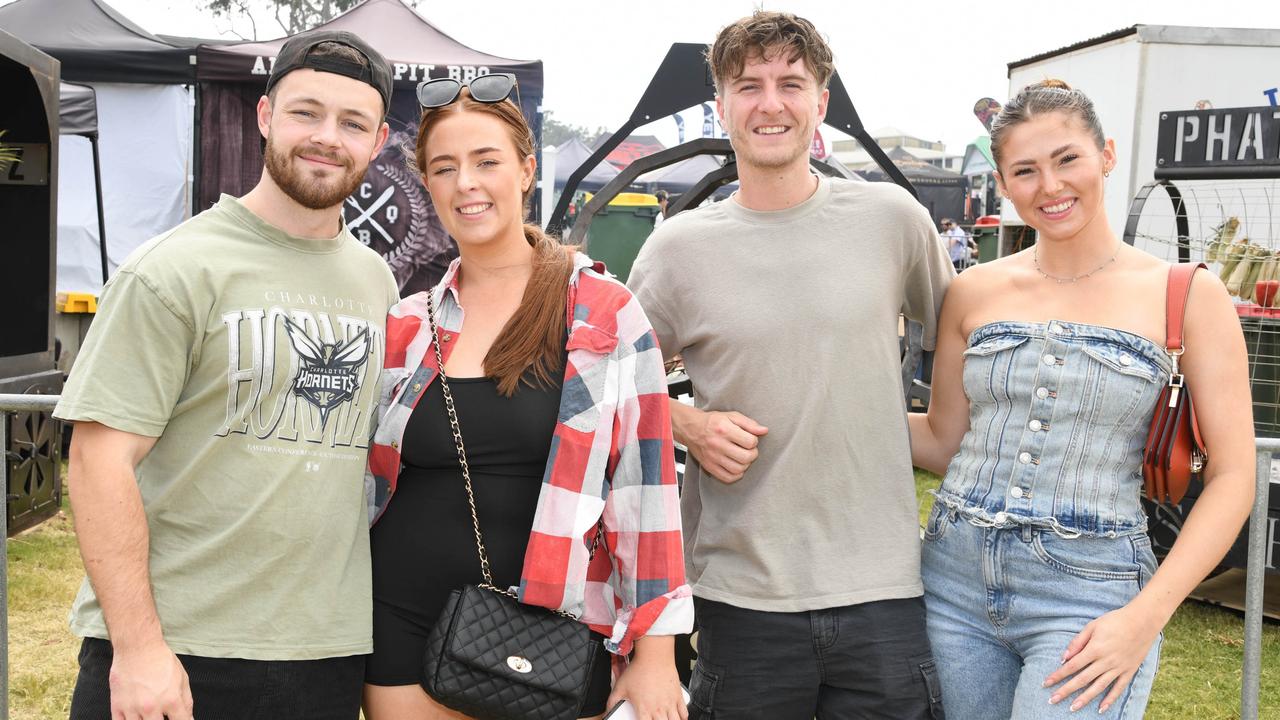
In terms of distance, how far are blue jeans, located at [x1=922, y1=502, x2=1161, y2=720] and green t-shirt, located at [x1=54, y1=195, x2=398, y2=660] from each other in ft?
3.95

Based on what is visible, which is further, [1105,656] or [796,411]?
[796,411]

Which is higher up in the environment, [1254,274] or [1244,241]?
[1244,241]

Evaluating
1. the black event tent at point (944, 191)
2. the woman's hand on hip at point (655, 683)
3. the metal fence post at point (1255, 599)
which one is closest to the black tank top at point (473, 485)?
the woman's hand on hip at point (655, 683)

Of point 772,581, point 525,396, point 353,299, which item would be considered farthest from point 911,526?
point 353,299

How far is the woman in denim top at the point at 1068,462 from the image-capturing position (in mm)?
1828

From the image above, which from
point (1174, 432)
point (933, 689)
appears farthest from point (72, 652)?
point (1174, 432)

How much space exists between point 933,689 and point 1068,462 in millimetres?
553

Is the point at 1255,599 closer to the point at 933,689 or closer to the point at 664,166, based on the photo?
the point at 933,689

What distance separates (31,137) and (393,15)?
4.82m

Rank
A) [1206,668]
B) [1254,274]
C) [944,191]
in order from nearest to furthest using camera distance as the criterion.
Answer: [1206,668] → [1254,274] → [944,191]

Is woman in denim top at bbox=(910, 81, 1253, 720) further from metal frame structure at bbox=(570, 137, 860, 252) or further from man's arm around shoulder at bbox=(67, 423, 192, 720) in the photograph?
metal frame structure at bbox=(570, 137, 860, 252)

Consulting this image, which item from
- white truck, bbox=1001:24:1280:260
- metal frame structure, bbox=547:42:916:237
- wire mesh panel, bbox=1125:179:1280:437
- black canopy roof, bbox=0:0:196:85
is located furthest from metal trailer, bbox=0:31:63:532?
white truck, bbox=1001:24:1280:260

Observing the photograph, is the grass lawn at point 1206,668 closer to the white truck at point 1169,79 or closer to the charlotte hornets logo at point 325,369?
the charlotte hornets logo at point 325,369

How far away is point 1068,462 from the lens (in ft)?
6.22
